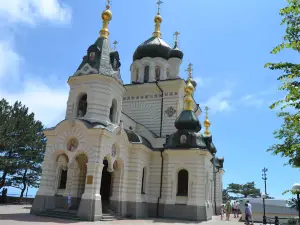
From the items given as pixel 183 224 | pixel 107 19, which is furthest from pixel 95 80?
pixel 183 224

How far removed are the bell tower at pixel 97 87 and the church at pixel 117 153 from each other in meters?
0.06

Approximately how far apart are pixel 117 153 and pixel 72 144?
2815 millimetres

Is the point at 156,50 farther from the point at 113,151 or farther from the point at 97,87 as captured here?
the point at 113,151

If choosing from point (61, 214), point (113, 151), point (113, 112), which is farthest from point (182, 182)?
point (61, 214)

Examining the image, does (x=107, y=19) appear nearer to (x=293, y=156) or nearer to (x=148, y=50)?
(x=148, y=50)

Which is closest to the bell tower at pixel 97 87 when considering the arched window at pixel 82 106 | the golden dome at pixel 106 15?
the arched window at pixel 82 106

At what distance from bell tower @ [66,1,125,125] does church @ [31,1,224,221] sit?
61mm

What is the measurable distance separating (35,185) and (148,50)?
19.3 meters

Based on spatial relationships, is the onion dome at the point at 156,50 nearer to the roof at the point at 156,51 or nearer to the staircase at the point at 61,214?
the roof at the point at 156,51

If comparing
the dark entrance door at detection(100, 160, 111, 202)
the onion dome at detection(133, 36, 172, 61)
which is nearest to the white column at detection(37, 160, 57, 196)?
the dark entrance door at detection(100, 160, 111, 202)

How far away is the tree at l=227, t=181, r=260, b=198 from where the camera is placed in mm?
60719

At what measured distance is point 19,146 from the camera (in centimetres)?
2986

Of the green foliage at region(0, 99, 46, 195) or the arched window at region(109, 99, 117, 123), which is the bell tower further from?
the green foliage at region(0, 99, 46, 195)

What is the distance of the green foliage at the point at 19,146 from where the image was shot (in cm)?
2828
